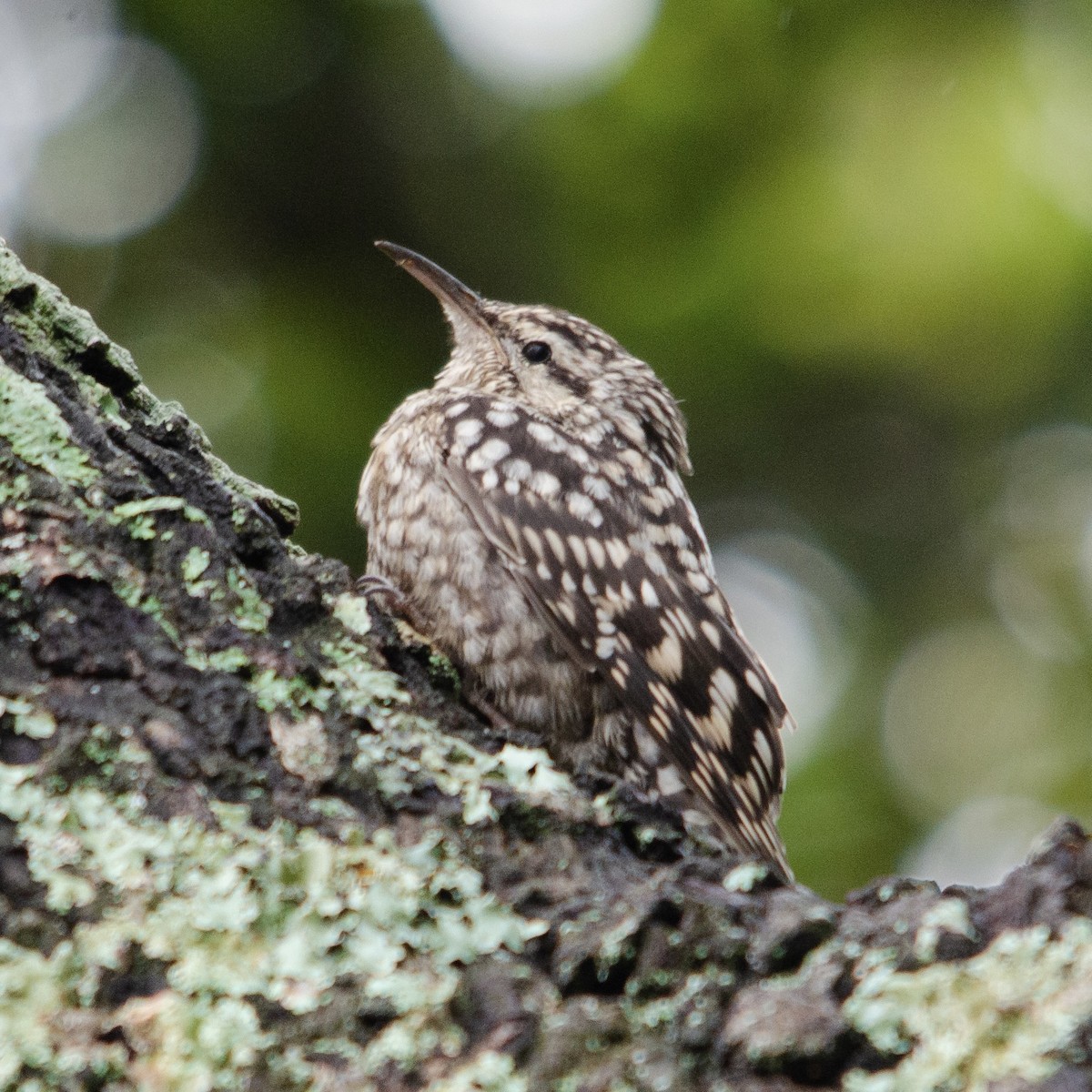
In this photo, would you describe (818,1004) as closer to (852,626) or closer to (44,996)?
(44,996)

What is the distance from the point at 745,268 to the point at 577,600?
1.39 m

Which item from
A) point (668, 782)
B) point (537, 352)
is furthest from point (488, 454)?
point (668, 782)

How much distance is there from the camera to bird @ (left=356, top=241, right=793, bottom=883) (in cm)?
355

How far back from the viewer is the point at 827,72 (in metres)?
4.49

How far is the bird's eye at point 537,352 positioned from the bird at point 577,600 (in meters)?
0.40

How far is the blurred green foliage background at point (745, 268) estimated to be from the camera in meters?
4.41

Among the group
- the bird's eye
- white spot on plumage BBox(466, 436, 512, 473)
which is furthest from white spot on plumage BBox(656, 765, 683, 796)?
the bird's eye

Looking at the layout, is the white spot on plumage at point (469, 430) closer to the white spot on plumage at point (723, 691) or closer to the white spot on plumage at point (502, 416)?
the white spot on plumage at point (502, 416)

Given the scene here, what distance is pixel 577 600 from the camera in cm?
367

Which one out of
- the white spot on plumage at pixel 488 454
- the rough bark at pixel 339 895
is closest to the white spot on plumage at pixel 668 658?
the white spot on plumage at pixel 488 454

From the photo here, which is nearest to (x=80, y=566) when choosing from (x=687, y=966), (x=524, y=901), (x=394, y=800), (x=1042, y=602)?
(x=394, y=800)

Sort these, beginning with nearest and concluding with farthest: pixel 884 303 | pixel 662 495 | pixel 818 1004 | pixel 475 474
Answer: pixel 818 1004 → pixel 475 474 → pixel 662 495 → pixel 884 303

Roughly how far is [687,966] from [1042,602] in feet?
11.8

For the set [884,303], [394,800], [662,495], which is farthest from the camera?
[884,303]
